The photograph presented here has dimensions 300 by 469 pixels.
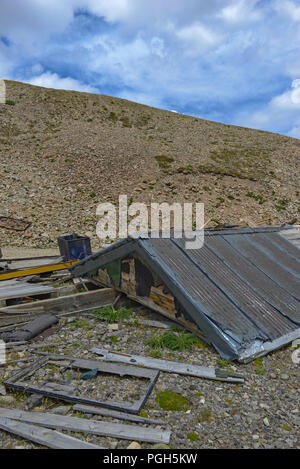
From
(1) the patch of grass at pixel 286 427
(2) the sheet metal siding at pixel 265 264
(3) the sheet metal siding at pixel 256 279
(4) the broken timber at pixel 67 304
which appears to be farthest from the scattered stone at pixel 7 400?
(2) the sheet metal siding at pixel 265 264

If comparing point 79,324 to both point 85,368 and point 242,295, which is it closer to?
point 85,368

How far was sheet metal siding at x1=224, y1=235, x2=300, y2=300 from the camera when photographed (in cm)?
782

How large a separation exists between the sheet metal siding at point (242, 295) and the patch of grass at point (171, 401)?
2.00m

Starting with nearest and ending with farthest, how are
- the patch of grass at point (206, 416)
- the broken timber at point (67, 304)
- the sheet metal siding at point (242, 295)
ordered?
the patch of grass at point (206, 416) < the sheet metal siding at point (242, 295) < the broken timber at point (67, 304)

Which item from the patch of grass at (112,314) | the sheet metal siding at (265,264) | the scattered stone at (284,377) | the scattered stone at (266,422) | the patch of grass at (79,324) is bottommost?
the scattered stone at (266,422)

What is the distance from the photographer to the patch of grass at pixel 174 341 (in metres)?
6.01

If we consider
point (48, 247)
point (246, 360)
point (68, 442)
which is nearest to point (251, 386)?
point (246, 360)

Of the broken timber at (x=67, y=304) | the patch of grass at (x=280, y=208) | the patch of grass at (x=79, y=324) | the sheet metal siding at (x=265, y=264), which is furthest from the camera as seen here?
the patch of grass at (x=280, y=208)

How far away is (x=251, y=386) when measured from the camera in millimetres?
4957

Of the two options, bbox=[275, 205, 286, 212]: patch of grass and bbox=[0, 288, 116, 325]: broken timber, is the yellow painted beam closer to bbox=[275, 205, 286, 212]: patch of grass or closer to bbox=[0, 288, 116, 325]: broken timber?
bbox=[0, 288, 116, 325]: broken timber

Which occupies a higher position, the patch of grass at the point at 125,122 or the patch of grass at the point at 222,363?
the patch of grass at the point at 125,122

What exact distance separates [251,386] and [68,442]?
2.79 m

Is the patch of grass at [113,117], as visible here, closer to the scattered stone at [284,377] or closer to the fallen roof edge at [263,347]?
the fallen roof edge at [263,347]

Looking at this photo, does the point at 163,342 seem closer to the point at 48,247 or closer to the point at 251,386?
the point at 251,386
